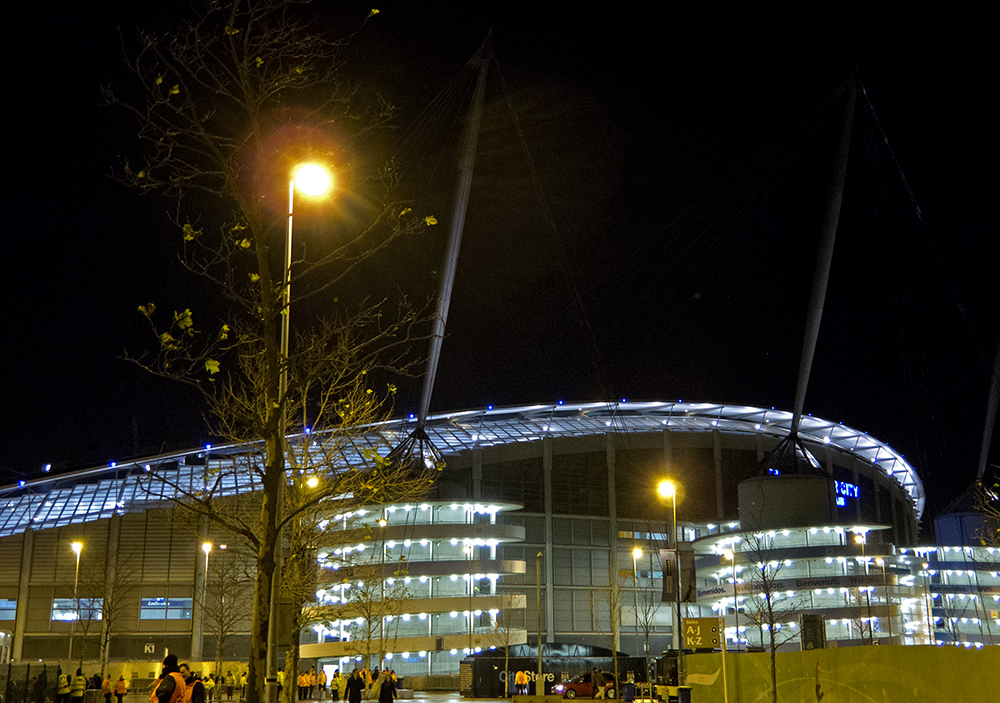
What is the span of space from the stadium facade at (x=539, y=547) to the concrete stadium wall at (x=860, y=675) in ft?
120

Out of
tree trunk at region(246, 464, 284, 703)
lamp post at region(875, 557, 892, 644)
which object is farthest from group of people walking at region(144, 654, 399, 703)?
lamp post at region(875, 557, 892, 644)

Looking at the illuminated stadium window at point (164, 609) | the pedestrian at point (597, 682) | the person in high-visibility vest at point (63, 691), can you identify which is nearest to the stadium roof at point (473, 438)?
the illuminated stadium window at point (164, 609)

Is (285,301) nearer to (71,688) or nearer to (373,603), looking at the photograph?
(71,688)

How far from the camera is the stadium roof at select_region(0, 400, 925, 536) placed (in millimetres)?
79125

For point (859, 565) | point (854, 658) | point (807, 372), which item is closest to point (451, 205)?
point (807, 372)

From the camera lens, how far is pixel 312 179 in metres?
13.7

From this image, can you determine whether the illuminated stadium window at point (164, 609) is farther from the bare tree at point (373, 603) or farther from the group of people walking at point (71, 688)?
the group of people walking at point (71, 688)

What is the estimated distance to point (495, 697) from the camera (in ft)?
201

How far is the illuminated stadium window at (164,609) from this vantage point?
76312 millimetres

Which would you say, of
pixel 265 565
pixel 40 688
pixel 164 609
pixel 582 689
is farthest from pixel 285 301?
pixel 164 609

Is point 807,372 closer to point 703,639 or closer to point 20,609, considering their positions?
point 703,639

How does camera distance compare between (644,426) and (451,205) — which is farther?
(644,426)

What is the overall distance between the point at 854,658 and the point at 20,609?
Result: 74815 mm

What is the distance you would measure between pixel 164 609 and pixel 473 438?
31.7m
